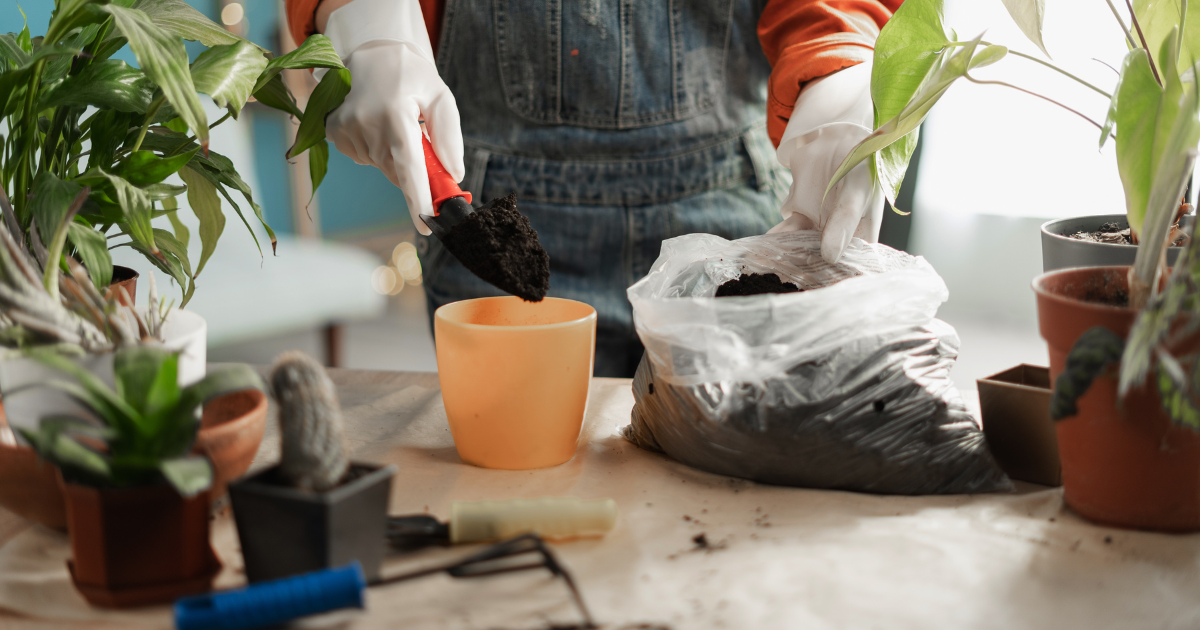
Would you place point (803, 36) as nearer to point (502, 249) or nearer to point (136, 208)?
point (502, 249)

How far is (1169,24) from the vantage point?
60 centimetres

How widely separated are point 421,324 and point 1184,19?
2.35m

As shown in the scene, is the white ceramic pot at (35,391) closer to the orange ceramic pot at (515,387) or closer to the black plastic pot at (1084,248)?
the orange ceramic pot at (515,387)

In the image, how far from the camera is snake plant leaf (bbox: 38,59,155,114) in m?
0.59

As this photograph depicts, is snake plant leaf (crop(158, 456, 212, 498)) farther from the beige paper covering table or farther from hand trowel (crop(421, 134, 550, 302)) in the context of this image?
hand trowel (crop(421, 134, 550, 302))

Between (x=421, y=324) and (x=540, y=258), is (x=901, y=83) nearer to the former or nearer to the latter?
(x=540, y=258)

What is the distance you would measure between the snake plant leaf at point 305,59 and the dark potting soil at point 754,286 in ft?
1.25

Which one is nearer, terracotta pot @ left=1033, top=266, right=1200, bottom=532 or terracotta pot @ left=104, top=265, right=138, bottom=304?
terracotta pot @ left=1033, top=266, right=1200, bottom=532

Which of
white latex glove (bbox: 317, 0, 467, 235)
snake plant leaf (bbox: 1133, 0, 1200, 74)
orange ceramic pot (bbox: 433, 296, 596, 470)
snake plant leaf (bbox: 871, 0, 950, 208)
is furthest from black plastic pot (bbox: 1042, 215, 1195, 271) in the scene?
white latex glove (bbox: 317, 0, 467, 235)

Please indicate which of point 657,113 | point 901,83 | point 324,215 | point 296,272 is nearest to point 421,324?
point 324,215

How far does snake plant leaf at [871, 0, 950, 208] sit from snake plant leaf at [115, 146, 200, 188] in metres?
0.54

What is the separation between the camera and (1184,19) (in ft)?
1.79

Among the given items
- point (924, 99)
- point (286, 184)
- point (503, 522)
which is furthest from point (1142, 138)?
point (286, 184)

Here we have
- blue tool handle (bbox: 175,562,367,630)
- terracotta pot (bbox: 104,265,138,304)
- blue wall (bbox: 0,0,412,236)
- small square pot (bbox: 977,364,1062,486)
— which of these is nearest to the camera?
blue tool handle (bbox: 175,562,367,630)
